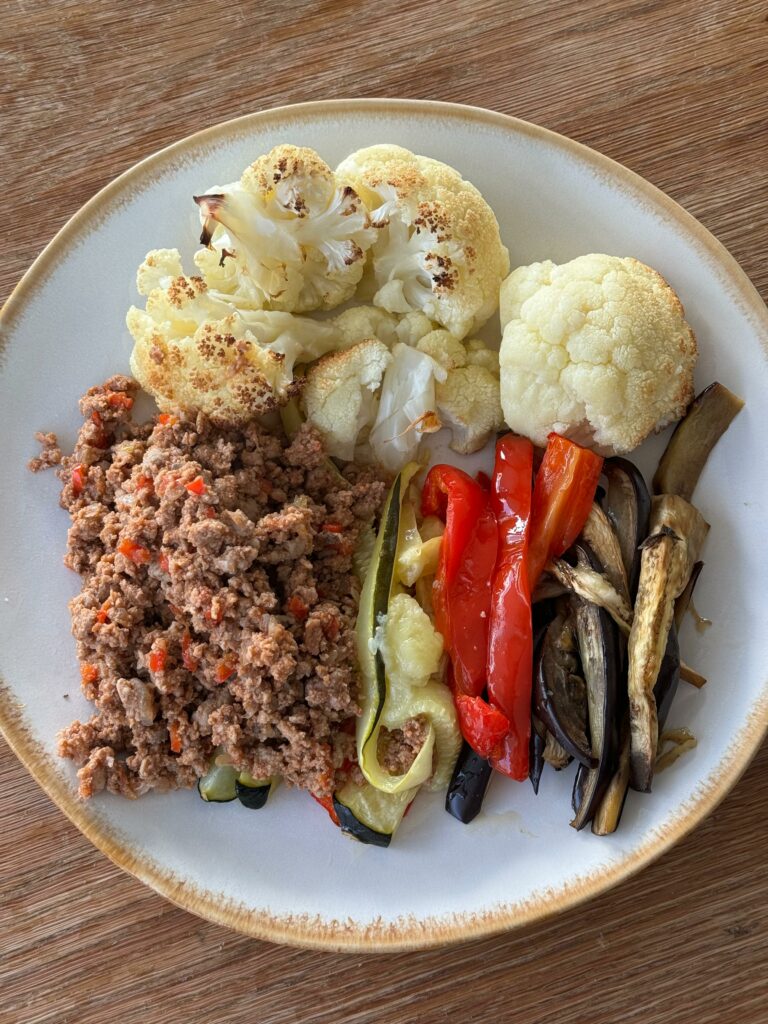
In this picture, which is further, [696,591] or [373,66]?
[373,66]

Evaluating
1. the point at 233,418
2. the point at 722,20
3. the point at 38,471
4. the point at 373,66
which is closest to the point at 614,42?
the point at 722,20

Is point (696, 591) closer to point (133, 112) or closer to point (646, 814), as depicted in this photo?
point (646, 814)

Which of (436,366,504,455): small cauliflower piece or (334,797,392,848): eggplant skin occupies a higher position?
(436,366,504,455): small cauliflower piece

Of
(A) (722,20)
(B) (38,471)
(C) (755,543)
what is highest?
(A) (722,20)

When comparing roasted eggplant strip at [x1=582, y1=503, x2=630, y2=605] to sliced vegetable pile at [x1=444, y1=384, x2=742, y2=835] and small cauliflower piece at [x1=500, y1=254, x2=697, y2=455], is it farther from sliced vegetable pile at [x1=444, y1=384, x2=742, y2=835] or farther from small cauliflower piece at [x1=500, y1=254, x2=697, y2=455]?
small cauliflower piece at [x1=500, y1=254, x2=697, y2=455]

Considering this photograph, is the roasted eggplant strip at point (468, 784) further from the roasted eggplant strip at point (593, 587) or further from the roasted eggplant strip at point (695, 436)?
the roasted eggplant strip at point (695, 436)

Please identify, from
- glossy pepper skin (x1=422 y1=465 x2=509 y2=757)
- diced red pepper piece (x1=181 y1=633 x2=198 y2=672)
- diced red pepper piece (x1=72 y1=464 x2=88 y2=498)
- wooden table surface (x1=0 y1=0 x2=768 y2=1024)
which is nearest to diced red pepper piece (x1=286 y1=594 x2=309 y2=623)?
diced red pepper piece (x1=181 y1=633 x2=198 y2=672)

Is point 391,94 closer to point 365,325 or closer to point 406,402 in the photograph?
point 365,325
